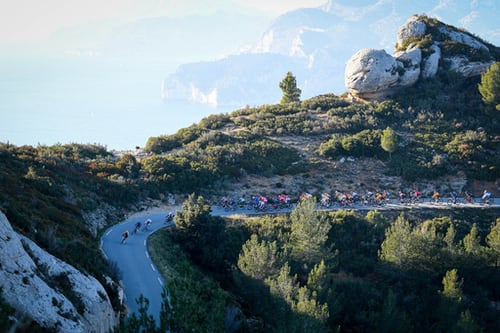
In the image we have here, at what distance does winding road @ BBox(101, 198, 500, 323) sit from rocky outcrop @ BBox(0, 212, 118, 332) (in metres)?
2.02

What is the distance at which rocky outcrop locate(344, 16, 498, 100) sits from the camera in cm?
5066

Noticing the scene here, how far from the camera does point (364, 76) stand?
51.0m

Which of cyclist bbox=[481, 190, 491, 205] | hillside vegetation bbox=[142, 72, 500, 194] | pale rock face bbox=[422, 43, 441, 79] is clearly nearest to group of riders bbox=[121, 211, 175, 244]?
hillside vegetation bbox=[142, 72, 500, 194]

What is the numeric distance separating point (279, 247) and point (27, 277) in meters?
14.9

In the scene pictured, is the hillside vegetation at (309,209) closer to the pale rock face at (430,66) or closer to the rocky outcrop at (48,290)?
the pale rock face at (430,66)

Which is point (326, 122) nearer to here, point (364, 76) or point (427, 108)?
point (364, 76)

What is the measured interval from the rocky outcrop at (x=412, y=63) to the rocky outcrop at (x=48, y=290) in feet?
142

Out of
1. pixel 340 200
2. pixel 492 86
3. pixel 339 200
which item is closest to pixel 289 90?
pixel 492 86

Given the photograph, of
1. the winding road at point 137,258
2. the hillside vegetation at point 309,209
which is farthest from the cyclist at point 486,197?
the winding road at point 137,258

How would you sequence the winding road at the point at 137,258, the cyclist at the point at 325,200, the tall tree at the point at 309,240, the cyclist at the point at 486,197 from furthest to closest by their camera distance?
the cyclist at the point at 486,197
the cyclist at the point at 325,200
the tall tree at the point at 309,240
the winding road at the point at 137,258

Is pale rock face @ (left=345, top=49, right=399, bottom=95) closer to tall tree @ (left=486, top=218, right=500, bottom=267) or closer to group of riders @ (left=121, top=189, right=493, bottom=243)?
group of riders @ (left=121, top=189, right=493, bottom=243)

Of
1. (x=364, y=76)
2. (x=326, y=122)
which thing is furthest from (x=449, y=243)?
(x=364, y=76)

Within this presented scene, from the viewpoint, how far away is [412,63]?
2051 inches

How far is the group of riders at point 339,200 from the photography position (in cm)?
3164
